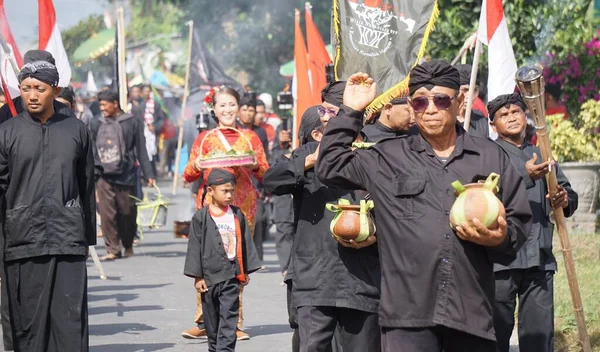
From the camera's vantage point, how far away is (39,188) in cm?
779

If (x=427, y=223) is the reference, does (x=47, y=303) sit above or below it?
below

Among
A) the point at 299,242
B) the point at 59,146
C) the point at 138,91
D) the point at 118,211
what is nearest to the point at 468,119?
the point at 299,242

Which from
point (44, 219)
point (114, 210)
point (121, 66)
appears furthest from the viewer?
point (121, 66)

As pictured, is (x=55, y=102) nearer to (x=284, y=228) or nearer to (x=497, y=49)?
(x=497, y=49)

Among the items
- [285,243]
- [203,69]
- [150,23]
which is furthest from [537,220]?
[150,23]

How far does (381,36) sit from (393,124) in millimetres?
2003

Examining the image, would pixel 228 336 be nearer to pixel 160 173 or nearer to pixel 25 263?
pixel 25 263

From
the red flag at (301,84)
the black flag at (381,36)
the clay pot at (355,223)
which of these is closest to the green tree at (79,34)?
the red flag at (301,84)

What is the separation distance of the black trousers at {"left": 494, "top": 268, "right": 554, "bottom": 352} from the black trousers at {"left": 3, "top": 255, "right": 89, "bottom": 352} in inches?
99.1

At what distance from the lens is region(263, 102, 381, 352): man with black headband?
22.5ft

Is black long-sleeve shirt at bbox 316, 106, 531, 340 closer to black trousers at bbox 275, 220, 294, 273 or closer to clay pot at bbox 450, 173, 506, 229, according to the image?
clay pot at bbox 450, 173, 506, 229

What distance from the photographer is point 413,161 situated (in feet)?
18.5

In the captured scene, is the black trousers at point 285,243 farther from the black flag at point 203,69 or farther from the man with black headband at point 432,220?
the black flag at point 203,69

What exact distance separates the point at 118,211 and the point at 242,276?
7.41 m
